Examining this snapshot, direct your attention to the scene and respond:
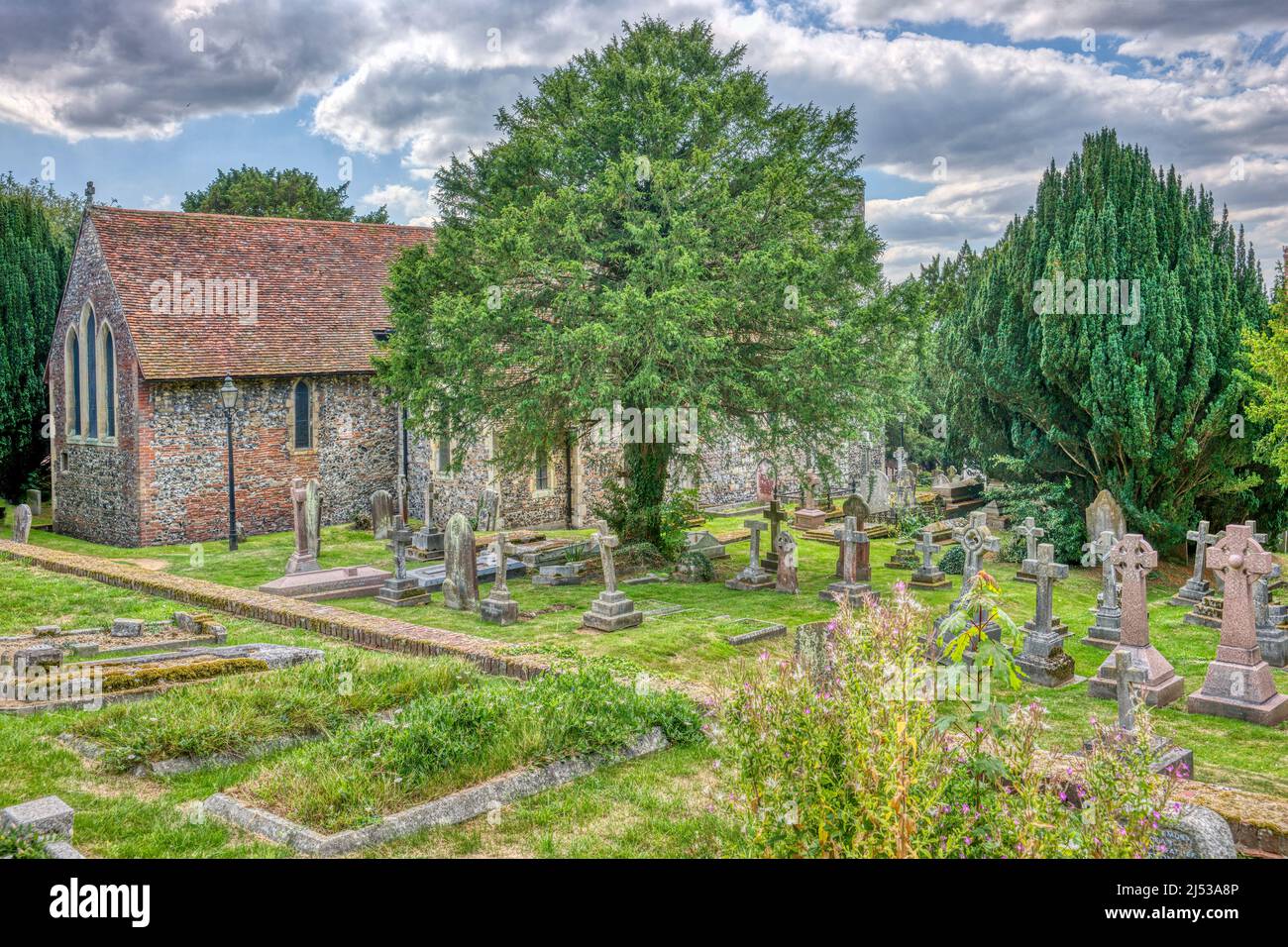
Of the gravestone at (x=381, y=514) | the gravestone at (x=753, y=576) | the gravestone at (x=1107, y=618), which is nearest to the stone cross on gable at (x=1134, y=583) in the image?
the gravestone at (x=1107, y=618)

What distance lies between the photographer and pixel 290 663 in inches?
369

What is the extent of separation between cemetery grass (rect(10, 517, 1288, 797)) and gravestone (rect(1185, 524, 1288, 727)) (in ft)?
0.67

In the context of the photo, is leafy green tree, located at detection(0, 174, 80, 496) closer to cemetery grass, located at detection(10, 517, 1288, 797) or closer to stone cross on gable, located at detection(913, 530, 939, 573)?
cemetery grass, located at detection(10, 517, 1288, 797)

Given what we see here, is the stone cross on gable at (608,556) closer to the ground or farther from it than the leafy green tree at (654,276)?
closer to the ground

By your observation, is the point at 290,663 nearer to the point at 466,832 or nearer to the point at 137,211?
the point at 466,832

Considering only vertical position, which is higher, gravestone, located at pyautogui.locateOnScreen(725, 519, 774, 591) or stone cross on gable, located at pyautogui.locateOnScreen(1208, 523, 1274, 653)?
stone cross on gable, located at pyautogui.locateOnScreen(1208, 523, 1274, 653)

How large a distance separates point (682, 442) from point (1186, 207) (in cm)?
1273

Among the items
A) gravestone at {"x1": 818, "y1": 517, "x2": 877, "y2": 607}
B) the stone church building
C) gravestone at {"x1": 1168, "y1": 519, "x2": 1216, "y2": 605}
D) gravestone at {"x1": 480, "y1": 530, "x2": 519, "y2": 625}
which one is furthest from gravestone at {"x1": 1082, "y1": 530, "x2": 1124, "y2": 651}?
the stone church building

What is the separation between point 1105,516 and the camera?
19750 millimetres

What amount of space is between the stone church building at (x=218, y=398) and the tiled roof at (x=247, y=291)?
45 millimetres

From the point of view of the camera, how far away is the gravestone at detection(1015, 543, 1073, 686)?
1204cm

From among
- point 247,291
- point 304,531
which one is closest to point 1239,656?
point 304,531

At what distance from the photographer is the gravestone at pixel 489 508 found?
2448cm

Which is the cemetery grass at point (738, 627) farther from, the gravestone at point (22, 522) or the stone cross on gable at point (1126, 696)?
the gravestone at point (22, 522)
